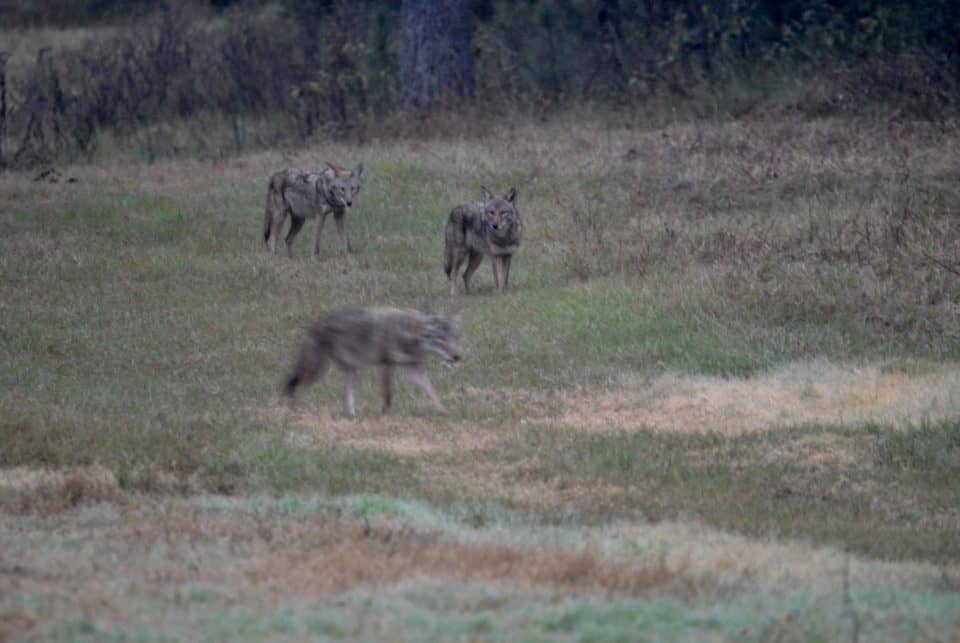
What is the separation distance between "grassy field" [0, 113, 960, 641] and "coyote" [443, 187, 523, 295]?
0.35 m

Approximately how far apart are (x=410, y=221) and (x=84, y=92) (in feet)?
40.8

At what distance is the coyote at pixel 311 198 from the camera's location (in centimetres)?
2120

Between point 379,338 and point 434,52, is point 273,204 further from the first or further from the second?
point 379,338

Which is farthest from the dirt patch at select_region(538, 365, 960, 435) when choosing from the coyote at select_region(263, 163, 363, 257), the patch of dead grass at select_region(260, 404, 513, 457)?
the coyote at select_region(263, 163, 363, 257)

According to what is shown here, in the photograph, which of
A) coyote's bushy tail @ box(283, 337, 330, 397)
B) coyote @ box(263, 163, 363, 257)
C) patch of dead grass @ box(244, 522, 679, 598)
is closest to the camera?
patch of dead grass @ box(244, 522, 679, 598)

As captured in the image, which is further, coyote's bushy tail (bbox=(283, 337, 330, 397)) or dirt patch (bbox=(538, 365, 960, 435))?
dirt patch (bbox=(538, 365, 960, 435))

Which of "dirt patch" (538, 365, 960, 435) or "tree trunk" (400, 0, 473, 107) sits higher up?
"tree trunk" (400, 0, 473, 107)

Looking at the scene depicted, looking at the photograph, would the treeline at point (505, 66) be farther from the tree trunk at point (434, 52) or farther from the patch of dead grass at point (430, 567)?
the patch of dead grass at point (430, 567)

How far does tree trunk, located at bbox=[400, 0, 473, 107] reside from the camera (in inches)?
1171

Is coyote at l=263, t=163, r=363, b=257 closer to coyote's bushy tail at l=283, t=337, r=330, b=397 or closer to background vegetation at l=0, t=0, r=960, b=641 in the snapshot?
background vegetation at l=0, t=0, r=960, b=641

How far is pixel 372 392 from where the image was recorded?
1377 cm

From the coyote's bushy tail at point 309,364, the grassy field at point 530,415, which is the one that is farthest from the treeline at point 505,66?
the coyote's bushy tail at point 309,364

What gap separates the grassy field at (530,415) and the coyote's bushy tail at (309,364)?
0.95 feet

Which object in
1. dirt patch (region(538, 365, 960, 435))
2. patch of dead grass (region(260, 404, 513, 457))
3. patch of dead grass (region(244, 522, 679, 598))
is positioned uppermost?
patch of dead grass (region(244, 522, 679, 598))
